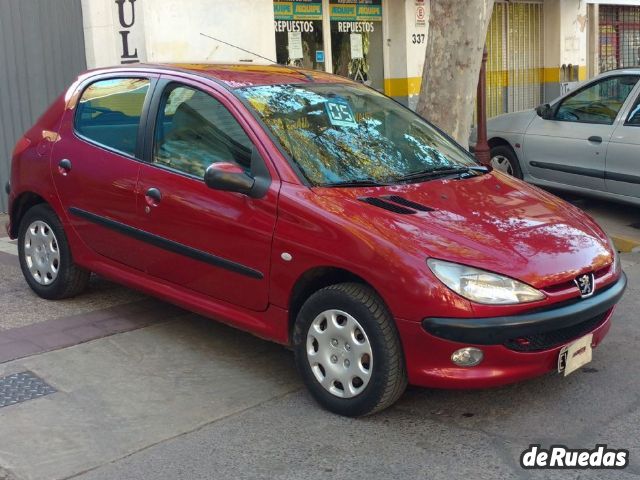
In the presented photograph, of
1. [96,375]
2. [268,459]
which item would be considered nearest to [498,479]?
[268,459]

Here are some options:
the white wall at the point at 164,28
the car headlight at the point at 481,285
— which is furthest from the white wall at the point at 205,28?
the car headlight at the point at 481,285

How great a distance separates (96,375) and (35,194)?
1.76 metres

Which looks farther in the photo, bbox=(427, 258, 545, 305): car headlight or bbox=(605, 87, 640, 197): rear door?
bbox=(605, 87, 640, 197): rear door

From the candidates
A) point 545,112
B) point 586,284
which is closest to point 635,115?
point 545,112

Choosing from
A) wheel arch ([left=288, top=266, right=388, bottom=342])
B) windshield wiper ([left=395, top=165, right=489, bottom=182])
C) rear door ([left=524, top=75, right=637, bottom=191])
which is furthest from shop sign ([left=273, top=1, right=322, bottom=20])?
wheel arch ([left=288, top=266, right=388, bottom=342])

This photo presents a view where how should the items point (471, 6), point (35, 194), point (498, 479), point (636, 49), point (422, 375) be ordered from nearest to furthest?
point (498, 479) → point (422, 375) → point (35, 194) → point (471, 6) → point (636, 49)

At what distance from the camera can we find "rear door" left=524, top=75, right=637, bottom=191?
833 cm

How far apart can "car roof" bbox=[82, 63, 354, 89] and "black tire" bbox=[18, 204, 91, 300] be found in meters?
1.15

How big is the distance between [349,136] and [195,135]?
92 centimetres

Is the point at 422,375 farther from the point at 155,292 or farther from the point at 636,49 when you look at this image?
the point at 636,49

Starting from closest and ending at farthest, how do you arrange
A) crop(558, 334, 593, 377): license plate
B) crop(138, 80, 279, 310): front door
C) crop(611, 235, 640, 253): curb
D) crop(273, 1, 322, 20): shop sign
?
crop(558, 334, 593, 377): license plate, crop(138, 80, 279, 310): front door, crop(611, 235, 640, 253): curb, crop(273, 1, 322, 20): shop sign

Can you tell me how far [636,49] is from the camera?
1816 centimetres

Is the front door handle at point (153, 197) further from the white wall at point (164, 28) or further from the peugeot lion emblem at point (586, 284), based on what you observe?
the white wall at point (164, 28)

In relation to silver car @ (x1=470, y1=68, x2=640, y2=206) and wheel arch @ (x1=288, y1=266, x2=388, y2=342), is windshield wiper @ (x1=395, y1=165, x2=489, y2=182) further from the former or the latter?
silver car @ (x1=470, y1=68, x2=640, y2=206)
